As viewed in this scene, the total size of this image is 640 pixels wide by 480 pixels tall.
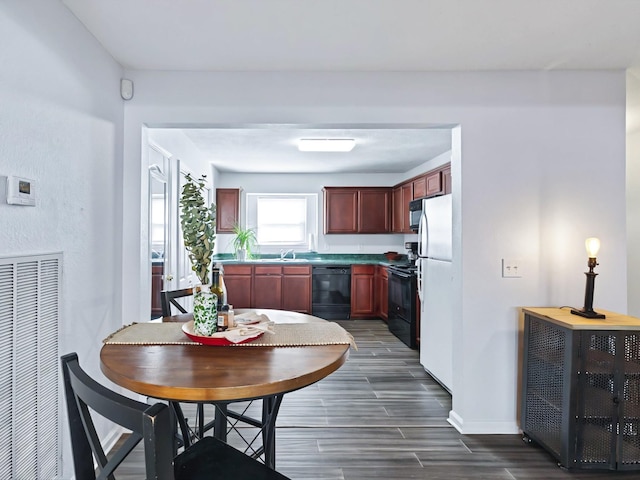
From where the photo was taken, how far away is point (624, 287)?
2.41 meters

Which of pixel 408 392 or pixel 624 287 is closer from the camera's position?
pixel 624 287

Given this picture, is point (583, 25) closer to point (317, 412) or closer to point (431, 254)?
point (431, 254)

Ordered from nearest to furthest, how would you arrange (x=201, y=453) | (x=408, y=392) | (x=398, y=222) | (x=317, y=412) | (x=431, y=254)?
(x=201, y=453) → (x=317, y=412) → (x=408, y=392) → (x=431, y=254) → (x=398, y=222)

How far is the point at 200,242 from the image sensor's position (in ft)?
4.78

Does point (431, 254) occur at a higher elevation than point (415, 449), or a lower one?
higher

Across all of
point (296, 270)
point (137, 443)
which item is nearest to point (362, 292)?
point (296, 270)

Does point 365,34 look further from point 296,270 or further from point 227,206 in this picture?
point 227,206

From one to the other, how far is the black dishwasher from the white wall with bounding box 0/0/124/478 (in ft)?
11.6

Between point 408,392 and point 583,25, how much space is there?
2.68m

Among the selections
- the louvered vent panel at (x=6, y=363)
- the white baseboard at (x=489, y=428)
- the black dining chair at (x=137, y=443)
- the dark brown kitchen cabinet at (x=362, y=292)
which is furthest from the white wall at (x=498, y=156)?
the dark brown kitchen cabinet at (x=362, y=292)

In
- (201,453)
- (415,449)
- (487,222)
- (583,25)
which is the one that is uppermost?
(583,25)

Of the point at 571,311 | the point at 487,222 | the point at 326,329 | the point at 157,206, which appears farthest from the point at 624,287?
the point at 157,206

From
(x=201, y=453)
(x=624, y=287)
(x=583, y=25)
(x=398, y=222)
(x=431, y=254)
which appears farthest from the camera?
(x=398, y=222)

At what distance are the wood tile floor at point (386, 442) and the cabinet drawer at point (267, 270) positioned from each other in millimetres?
2580
